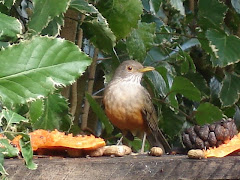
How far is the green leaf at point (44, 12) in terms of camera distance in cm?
220

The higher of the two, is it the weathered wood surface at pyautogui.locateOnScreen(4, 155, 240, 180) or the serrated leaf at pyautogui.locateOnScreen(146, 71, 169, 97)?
the weathered wood surface at pyautogui.locateOnScreen(4, 155, 240, 180)

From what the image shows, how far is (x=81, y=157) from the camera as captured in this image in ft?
6.24

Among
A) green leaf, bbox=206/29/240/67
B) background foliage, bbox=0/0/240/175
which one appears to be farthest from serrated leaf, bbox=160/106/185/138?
green leaf, bbox=206/29/240/67

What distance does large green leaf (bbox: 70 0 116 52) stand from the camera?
8.29ft

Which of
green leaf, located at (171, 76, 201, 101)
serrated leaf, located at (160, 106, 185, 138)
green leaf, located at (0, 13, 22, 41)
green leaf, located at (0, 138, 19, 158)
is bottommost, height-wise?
serrated leaf, located at (160, 106, 185, 138)

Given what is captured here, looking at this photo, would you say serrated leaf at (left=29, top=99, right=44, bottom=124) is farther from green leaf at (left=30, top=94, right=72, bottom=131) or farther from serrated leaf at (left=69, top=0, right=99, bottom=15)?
serrated leaf at (left=69, top=0, right=99, bottom=15)

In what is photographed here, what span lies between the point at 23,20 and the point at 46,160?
59.4 inches

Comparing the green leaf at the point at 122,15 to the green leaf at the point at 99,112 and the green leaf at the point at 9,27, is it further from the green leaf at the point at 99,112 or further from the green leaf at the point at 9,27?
the green leaf at the point at 9,27

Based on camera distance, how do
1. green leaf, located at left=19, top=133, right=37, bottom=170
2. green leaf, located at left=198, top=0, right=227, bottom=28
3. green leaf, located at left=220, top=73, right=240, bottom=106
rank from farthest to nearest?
1. green leaf, located at left=220, top=73, right=240, bottom=106
2. green leaf, located at left=198, top=0, right=227, bottom=28
3. green leaf, located at left=19, top=133, right=37, bottom=170

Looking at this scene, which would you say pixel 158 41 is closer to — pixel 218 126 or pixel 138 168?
pixel 218 126

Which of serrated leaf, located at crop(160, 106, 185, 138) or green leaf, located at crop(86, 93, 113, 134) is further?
serrated leaf, located at crop(160, 106, 185, 138)

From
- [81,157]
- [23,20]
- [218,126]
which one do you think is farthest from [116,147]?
[23,20]

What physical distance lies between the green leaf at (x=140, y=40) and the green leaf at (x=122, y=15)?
11.1 inches

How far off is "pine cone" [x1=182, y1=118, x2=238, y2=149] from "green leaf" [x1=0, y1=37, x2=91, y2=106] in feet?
2.30
